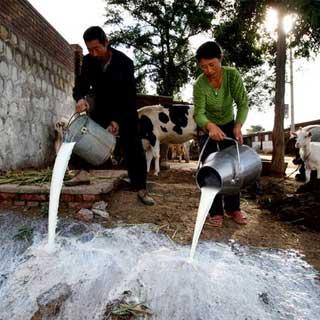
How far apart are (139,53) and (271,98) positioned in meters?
7.16

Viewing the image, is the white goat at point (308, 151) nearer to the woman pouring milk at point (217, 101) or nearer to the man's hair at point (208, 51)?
the woman pouring milk at point (217, 101)

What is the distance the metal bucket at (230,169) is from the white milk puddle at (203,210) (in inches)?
2.8

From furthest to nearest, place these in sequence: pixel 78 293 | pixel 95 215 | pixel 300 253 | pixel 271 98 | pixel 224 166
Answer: pixel 271 98, pixel 95 215, pixel 300 253, pixel 224 166, pixel 78 293

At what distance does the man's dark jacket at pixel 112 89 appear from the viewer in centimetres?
388

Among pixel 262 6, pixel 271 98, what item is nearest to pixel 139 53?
pixel 271 98

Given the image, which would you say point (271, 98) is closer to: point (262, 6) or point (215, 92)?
point (262, 6)

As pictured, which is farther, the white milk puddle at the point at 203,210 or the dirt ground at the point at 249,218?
the dirt ground at the point at 249,218

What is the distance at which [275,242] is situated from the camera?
334 cm

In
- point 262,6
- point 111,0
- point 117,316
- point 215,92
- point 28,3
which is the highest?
point 111,0

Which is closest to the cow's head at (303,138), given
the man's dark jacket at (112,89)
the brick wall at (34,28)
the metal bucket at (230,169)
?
the man's dark jacket at (112,89)

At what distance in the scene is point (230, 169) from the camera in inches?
117

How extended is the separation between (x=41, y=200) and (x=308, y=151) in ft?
14.7

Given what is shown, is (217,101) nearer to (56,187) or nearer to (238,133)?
(238,133)

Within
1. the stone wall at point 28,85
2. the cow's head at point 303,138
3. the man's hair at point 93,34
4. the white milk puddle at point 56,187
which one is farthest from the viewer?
the cow's head at point 303,138
